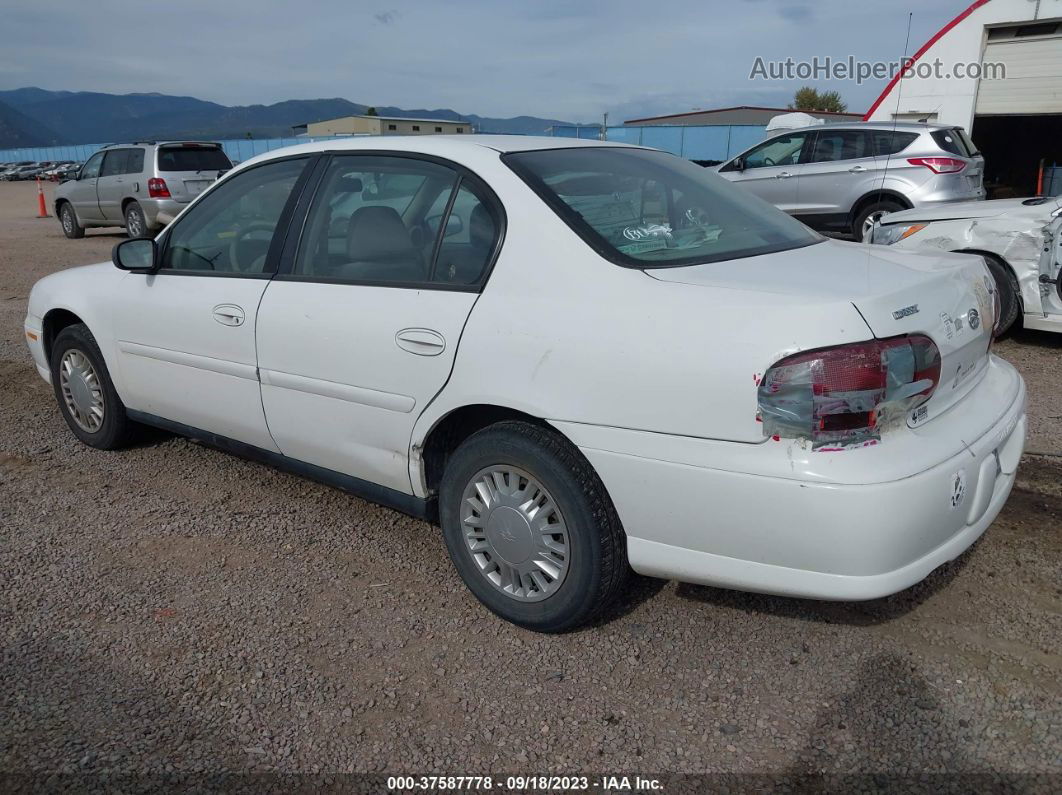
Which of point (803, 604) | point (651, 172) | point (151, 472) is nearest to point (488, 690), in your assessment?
point (803, 604)

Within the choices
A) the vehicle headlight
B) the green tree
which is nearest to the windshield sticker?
the vehicle headlight

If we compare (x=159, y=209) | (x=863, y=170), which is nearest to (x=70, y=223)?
(x=159, y=209)

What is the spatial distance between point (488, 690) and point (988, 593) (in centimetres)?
185

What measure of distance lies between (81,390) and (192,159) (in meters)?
11.5

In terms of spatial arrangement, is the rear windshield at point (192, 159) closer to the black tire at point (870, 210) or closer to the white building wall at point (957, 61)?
the black tire at point (870, 210)

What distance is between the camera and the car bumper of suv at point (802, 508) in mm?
2289

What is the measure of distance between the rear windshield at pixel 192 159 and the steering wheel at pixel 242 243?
39.6 feet

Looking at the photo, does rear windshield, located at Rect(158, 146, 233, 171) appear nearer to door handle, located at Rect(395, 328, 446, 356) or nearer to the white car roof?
the white car roof

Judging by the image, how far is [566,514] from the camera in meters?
2.71

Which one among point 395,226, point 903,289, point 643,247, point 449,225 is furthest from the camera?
point 395,226

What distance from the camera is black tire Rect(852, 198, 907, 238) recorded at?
10938 millimetres

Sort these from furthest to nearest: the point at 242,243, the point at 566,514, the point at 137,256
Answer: the point at 137,256
the point at 242,243
the point at 566,514

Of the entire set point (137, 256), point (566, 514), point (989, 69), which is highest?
point (989, 69)

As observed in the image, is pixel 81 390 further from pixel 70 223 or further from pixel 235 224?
pixel 70 223
